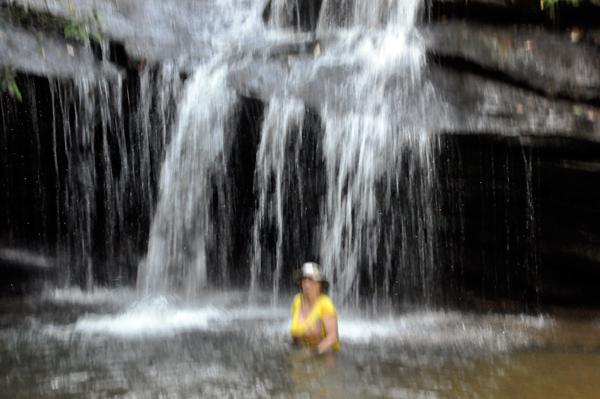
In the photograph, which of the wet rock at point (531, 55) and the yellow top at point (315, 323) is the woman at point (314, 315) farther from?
the wet rock at point (531, 55)

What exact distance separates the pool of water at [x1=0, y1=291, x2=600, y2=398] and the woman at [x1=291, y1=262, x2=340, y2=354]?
15cm

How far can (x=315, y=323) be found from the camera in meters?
4.90

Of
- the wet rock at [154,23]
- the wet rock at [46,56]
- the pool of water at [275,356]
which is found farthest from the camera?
the wet rock at [154,23]

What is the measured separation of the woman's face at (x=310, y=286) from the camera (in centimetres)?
484

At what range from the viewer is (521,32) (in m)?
7.53

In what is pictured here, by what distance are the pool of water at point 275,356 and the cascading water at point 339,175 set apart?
112 centimetres

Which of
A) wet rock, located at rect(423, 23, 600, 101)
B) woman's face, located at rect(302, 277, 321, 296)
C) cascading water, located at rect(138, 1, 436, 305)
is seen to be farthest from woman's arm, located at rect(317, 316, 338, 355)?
wet rock, located at rect(423, 23, 600, 101)

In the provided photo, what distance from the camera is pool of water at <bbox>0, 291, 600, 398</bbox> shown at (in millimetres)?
4184

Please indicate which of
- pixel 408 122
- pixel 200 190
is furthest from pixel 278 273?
pixel 408 122

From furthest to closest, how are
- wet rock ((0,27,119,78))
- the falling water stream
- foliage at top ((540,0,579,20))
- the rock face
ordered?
1. wet rock ((0,27,119,78))
2. foliage at top ((540,0,579,20))
3. the rock face
4. the falling water stream

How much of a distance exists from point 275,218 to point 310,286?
421 centimetres

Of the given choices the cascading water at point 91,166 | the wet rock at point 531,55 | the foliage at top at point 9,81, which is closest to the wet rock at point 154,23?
the cascading water at point 91,166

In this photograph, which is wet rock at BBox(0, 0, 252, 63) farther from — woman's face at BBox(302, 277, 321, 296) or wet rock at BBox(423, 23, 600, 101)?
woman's face at BBox(302, 277, 321, 296)

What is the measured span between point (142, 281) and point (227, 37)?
4263mm
